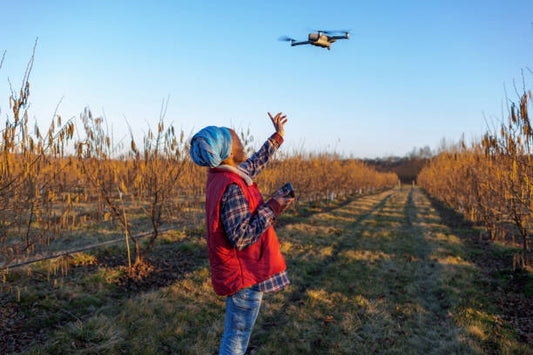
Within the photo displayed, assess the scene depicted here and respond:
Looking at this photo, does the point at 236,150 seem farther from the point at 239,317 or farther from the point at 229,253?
the point at 239,317

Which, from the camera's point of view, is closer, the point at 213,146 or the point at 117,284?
the point at 213,146

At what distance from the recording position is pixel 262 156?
2295 mm

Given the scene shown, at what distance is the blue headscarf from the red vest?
9 cm

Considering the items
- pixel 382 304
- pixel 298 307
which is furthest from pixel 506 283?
pixel 298 307

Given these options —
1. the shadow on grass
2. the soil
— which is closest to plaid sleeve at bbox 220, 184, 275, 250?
the soil

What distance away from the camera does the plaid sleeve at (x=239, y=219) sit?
1557mm

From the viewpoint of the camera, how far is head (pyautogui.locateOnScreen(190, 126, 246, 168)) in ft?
5.32

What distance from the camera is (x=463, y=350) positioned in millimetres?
3281

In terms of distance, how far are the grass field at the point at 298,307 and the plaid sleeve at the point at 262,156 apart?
7.53 feet

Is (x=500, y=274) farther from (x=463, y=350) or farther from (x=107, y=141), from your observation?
(x=107, y=141)

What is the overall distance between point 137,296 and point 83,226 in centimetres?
624

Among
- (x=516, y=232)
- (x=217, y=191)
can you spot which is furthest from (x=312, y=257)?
(x=516, y=232)

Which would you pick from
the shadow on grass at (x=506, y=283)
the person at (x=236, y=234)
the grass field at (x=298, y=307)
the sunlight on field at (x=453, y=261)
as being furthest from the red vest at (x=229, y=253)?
the sunlight on field at (x=453, y=261)

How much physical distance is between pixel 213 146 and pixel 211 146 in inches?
0.5
